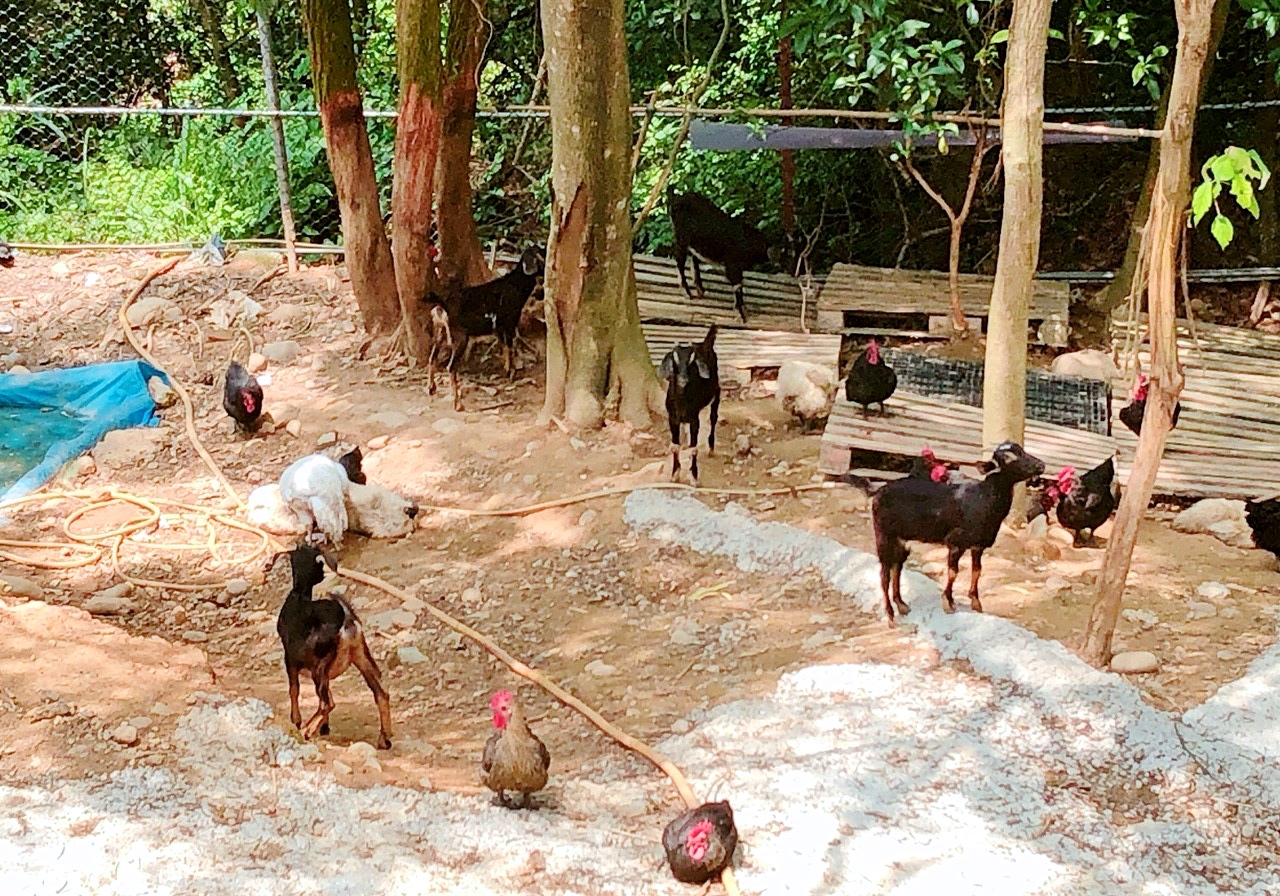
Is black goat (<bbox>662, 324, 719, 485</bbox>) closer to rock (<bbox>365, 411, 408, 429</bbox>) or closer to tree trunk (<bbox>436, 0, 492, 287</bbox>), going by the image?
rock (<bbox>365, 411, 408, 429</bbox>)

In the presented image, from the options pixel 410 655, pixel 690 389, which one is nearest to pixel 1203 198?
pixel 690 389

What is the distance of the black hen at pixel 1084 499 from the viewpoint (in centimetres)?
631

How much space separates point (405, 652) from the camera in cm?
562

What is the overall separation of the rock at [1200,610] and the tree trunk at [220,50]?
10.7m

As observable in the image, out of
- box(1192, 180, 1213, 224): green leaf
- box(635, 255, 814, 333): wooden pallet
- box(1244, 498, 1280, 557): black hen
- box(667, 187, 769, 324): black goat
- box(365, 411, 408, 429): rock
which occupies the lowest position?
box(1244, 498, 1280, 557): black hen

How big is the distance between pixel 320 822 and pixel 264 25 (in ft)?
22.9

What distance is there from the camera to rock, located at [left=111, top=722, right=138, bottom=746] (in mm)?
4250

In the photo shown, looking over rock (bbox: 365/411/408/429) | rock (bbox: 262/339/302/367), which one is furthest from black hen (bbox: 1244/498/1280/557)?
rock (bbox: 262/339/302/367)

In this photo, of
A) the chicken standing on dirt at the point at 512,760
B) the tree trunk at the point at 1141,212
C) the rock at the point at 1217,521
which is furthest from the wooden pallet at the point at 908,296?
the chicken standing on dirt at the point at 512,760

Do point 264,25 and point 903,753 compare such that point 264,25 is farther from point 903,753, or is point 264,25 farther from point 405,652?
point 903,753

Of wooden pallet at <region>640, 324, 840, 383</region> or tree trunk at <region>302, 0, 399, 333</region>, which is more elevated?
tree trunk at <region>302, 0, 399, 333</region>

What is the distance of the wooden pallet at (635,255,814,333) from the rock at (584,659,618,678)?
4329 mm

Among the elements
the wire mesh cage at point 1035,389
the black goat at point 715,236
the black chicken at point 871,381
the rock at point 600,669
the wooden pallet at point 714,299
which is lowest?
the rock at point 600,669

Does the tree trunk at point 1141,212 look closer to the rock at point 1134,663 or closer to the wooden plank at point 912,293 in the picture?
the wooden plank at point 912,293
